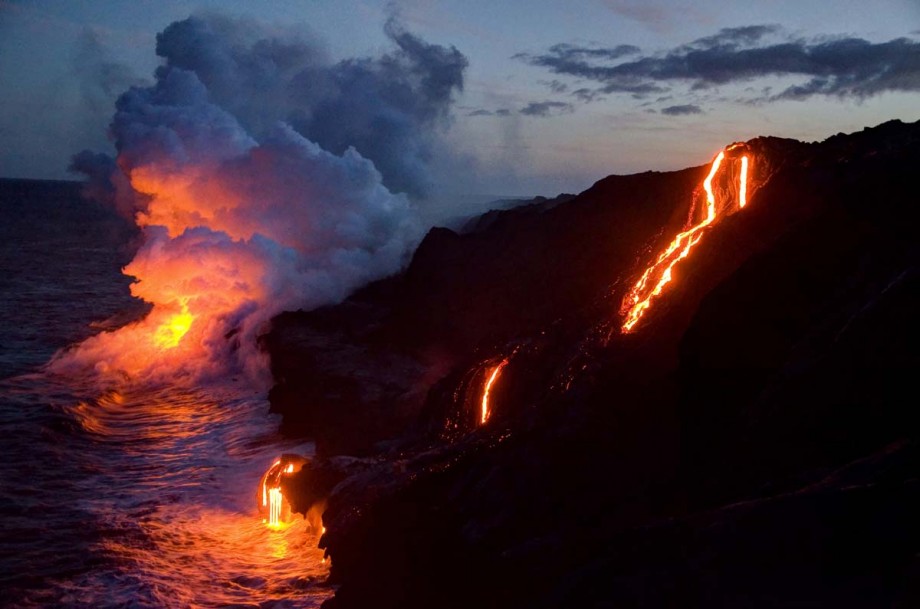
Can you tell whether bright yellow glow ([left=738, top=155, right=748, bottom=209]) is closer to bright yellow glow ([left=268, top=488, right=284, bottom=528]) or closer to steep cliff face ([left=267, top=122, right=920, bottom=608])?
steep cliff face ([left=267, top=122, right=920, bottom=608])

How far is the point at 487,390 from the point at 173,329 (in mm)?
21451

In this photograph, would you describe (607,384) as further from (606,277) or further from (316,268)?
(316,268)

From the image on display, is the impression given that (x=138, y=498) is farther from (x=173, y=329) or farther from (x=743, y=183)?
(x=173, y=329)

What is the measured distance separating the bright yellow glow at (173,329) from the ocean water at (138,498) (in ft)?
10.7

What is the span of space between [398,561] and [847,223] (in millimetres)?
7304

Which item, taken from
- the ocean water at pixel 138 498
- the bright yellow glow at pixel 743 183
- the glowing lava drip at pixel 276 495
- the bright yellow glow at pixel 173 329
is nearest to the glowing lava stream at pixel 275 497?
the glowing lava drip at pixel 276 495

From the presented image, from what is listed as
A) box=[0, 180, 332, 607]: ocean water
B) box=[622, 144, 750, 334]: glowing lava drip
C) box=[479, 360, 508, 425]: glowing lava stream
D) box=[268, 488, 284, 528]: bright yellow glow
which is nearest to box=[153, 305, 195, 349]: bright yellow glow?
box=[0, 180, 332, 607]: ocean water

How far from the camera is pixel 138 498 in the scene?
16.7m

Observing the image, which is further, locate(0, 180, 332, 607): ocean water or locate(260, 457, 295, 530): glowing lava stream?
locate(260, 457, 295, 530): glowing lava stream

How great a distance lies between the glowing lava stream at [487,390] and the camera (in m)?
13.9

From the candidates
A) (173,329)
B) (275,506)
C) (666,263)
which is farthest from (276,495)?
(173,329)

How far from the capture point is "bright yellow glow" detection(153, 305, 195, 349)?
99.7 feet

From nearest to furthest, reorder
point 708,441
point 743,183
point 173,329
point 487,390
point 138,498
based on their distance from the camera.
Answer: point 708,441, point 743,183, point 487,390, point 138,498, point 173,329

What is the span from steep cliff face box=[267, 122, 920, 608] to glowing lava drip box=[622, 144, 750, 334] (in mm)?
289
